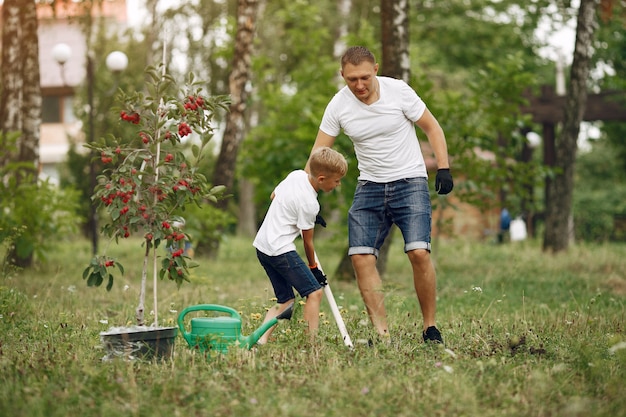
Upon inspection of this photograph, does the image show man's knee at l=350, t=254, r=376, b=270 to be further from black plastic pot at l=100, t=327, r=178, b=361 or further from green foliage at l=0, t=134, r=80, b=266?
green foliage at l=0, t=134, r=80, b=266

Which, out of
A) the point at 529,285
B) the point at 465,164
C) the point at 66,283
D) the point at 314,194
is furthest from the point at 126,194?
the point at 465,164

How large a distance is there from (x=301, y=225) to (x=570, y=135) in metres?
10.4

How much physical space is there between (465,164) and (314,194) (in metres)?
7.19

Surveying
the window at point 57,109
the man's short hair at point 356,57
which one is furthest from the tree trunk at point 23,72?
the window at point 57,109

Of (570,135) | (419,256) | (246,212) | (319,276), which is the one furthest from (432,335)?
(246,212)

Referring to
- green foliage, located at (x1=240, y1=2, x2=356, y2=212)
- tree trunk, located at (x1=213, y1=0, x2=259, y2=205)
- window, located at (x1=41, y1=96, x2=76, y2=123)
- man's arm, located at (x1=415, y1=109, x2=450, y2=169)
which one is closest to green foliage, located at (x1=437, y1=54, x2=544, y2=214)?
green foliage, located at (x1=240, y1=2, x2=356, y2=212)

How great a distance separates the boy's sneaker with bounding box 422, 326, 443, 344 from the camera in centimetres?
582

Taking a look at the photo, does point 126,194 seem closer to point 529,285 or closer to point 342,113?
point 342,113

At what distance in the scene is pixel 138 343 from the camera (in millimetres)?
5043

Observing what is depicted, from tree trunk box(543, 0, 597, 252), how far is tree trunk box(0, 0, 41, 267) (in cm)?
828

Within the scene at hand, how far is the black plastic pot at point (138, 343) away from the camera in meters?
5.01

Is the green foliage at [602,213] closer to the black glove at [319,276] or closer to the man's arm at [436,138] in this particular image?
the man's arm at [436,138]

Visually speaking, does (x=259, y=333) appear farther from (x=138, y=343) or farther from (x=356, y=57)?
(x=356, y=57)

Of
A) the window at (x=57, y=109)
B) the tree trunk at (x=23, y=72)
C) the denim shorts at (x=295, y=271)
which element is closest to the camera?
the denim shorts at (x=295, y=271)
